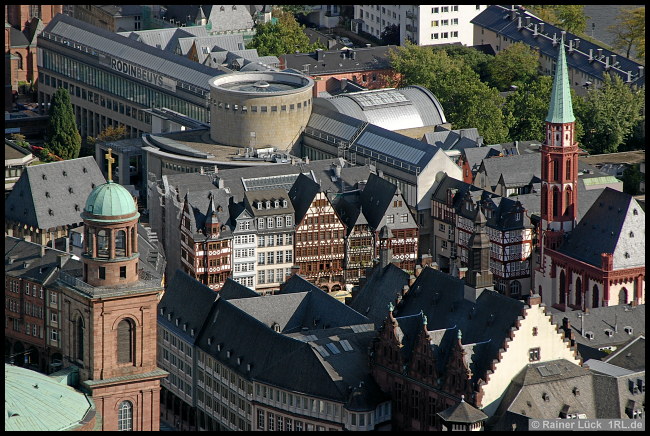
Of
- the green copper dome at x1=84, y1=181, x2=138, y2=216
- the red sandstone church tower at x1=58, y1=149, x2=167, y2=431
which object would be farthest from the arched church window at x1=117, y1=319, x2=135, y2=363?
the green copper dome at x1=84, y1=181, x2=138, y2=216

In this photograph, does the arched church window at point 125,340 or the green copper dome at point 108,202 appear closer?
the green copper dome at point 108,202

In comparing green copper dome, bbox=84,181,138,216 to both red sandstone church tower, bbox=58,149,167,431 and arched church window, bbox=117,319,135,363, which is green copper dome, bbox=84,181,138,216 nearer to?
red sandstone church tower, bbox=58,149,167,431

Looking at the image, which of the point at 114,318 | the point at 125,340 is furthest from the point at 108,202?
the point at 125,340

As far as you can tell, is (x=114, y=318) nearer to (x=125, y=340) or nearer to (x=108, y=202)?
(x=125, y=340)

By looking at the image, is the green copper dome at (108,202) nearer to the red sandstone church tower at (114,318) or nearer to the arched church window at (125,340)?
the red sandstone church tower at (114,318)

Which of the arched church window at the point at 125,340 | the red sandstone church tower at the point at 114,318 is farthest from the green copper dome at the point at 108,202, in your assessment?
the arched church window at the point at 125,340

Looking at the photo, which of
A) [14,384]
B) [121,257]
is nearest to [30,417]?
[14,384]

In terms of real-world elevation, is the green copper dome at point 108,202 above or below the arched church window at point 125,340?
above

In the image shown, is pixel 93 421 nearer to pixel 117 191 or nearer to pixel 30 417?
pixel 30 417
